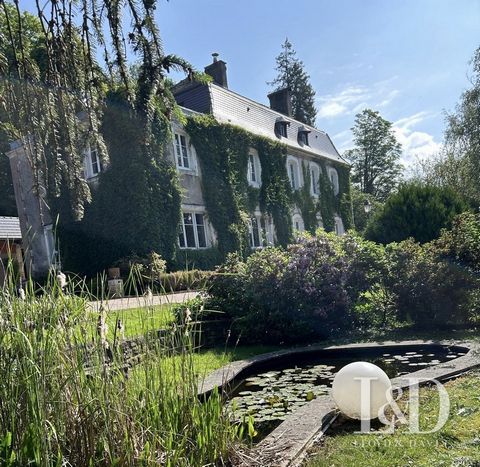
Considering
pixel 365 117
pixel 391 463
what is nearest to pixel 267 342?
pixel 391 463

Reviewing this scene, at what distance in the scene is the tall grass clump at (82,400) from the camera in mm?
2199

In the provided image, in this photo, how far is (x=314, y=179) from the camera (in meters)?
26.0

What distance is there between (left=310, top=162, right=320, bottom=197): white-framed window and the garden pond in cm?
1948

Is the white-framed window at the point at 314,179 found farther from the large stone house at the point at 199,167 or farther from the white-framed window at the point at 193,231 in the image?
the white-framed window at the point at 193,231

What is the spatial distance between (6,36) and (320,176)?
24096mm

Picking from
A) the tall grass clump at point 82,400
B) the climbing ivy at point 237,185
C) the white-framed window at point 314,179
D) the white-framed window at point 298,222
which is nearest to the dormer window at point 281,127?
the climbing ivy at point 237,185

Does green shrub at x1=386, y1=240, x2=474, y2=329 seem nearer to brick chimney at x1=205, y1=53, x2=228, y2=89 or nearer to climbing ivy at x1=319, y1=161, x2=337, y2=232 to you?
brick chimney at x1=205, y1=53, x2=228, y2=89

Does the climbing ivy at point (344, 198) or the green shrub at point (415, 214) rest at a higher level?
the climbing ivy at point (344, 198)

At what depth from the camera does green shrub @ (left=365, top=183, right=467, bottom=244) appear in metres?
15.9

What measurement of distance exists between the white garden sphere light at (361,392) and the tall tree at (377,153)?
44.3m

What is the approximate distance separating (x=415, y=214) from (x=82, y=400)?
15561mm

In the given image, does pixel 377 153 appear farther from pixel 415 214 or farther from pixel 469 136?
pixel 415 214

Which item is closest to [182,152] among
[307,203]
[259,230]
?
[259,230]

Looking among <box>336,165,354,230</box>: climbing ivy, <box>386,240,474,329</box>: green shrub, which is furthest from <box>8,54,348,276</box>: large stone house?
<box>386,240,474,329</box>: green shrub
